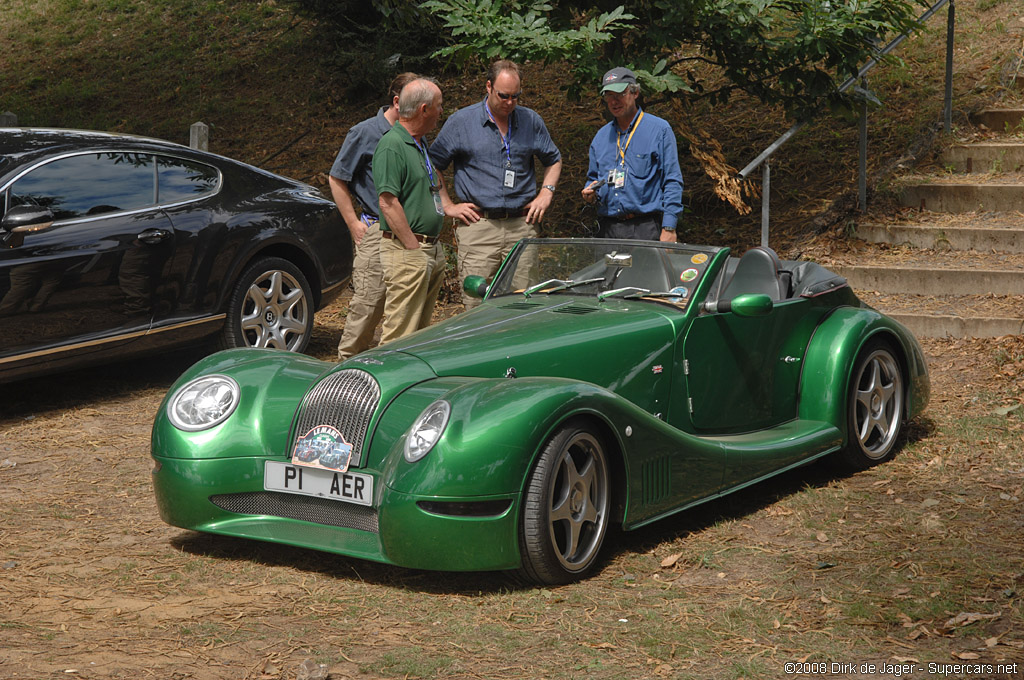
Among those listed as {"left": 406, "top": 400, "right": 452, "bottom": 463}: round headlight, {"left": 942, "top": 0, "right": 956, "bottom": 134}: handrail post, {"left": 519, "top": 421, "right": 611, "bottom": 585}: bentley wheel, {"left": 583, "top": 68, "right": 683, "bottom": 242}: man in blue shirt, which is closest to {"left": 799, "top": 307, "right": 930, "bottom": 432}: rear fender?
{"left": 583, "top": 68, "right": 683, "bottom": 242}: man in blue shirt

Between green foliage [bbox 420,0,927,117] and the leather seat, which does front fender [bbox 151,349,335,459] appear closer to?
the leather seat

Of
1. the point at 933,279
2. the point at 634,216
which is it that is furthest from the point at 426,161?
the point at 933,279

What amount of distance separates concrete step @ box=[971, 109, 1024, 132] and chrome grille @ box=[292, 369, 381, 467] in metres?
8.46

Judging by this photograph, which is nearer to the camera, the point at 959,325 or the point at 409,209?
the point at 409,209

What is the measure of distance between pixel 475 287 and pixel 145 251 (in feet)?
8.76

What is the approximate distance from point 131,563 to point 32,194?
3241mm

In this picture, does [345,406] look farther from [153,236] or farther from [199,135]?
[199,135]

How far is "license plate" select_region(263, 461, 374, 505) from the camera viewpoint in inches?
180

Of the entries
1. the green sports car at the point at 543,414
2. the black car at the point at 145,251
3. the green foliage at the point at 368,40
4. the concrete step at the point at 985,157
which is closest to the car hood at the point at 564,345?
the green sports car at the point at 543,414

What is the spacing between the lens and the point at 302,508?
4.75 m

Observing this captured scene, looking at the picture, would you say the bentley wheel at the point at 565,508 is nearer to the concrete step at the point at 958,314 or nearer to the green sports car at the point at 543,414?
the green sports car at the point at 543,414

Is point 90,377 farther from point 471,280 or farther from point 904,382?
point 904,382

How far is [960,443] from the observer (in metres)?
6.84

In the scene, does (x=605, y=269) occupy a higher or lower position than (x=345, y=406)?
higher
